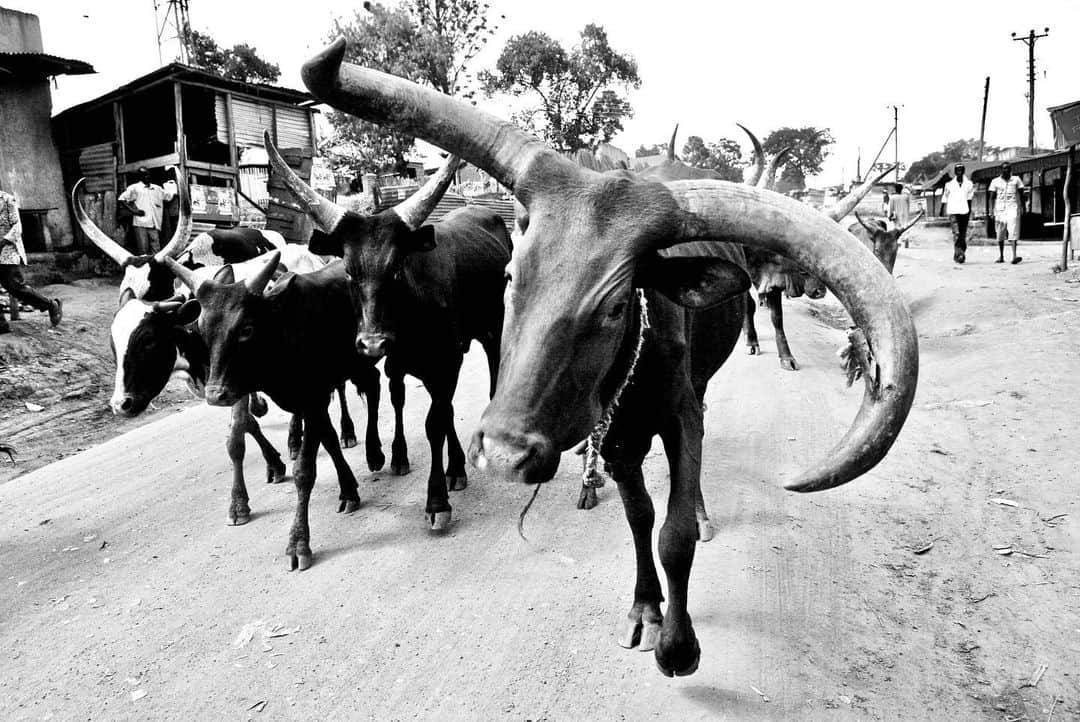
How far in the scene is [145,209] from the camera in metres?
14.2

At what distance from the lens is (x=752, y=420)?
6.29 m

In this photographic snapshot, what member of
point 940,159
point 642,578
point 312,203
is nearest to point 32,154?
point 312,203

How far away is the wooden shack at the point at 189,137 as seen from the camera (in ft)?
55.7

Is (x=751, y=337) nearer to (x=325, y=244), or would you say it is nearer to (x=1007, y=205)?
(x=325, y=244)

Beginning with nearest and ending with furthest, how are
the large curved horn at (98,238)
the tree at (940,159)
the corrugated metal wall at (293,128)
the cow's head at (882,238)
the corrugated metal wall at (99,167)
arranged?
the large curved horn at (98,238) < the cow's head at (882,238) < the corrugated metal wall at (99,167) < the corrugated metal wall at (293,128) < the tree at (940,159)

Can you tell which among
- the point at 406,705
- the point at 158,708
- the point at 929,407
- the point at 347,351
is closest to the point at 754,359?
the point at 929,407

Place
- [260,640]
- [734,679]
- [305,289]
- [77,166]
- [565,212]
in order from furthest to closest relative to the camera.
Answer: [77,166]
[305,289]
[260,640]
[734,679]
[565,212]

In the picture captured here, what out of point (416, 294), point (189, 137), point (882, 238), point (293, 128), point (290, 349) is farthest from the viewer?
point (293, 128)

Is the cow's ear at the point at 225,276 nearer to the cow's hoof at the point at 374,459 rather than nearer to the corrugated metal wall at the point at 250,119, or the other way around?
the cow's hoof at the point at 374,459

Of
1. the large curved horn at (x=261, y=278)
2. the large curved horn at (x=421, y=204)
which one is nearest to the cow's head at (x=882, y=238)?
the large curved horn at (x=421, y=204)

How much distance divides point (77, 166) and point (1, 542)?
17130 millimetres

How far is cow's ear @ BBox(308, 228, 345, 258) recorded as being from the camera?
444 cm

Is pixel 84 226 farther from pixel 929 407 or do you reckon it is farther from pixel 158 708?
pixel 929 407

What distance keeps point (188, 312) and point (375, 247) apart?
1499 millimetres
